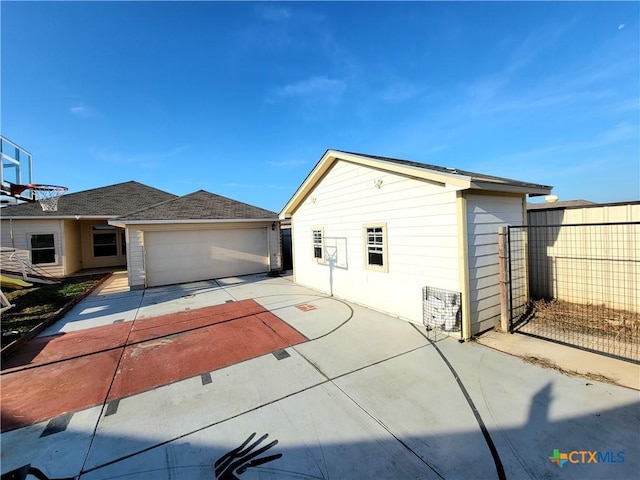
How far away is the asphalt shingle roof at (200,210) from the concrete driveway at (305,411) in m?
6.47

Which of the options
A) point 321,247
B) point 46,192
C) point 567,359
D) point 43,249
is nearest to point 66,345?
point 321,247

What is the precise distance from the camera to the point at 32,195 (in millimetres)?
10008

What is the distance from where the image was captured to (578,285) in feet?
19.6

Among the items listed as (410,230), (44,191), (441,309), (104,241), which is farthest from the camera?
(104,241)

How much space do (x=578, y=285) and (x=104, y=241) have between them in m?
20.8

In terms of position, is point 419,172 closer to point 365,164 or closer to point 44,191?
point 365,164

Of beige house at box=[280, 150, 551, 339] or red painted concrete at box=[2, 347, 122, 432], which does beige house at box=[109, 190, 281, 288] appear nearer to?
Answer: beige house at box=[280, 150, 551, 339]

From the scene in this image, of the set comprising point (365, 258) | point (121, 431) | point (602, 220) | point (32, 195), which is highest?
point (32, 195)

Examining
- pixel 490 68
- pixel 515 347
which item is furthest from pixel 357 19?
pixel 515 347

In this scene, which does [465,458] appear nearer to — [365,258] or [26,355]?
[365,258]

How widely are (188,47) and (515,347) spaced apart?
37.8 feet

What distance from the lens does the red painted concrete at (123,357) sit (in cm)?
346

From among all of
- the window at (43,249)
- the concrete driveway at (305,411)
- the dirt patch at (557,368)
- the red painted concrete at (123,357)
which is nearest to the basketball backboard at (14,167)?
the window at (43,249)

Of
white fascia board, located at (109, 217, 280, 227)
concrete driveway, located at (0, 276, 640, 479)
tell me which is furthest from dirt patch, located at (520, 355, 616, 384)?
white fascia board, located at (109, 217, 280, 227)
